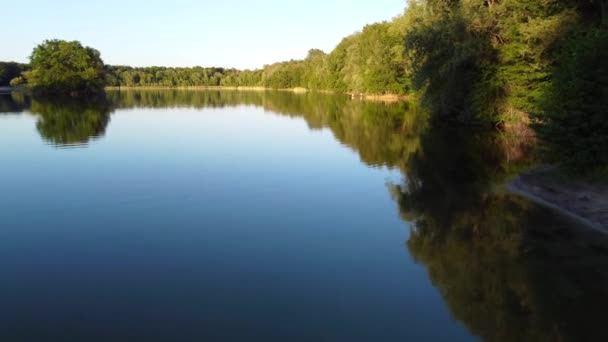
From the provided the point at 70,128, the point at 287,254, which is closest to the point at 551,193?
the point at 287,254

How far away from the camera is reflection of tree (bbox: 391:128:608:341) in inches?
388

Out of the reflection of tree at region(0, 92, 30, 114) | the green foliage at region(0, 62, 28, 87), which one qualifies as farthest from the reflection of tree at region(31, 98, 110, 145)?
the green foliage at region(0, 62, 28, 87)

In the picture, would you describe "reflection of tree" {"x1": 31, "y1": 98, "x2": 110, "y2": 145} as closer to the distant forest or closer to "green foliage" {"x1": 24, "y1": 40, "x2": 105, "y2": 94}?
the distant forest

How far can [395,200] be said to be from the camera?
19531mm

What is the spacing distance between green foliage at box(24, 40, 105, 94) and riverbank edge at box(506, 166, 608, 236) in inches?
4500

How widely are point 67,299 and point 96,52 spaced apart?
13820 centimetres

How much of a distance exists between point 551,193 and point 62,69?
12050 cm

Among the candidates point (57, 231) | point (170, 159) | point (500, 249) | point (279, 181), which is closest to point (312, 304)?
point (500, 249)

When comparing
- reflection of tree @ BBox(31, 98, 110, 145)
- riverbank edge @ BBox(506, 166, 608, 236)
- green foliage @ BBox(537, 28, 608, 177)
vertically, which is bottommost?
reflection of tree @ BBox(31, 98, 110, 145)

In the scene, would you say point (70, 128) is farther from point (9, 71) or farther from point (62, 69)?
point (9, 71)

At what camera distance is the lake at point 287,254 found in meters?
9.77

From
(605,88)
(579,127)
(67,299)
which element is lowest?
(67,299)

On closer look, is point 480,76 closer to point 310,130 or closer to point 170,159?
point 310,130

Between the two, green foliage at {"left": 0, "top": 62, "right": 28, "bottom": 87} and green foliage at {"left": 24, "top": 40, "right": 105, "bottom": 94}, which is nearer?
green foliage at {"left": 24, "top": 40, "right": 105, "bottom": 94}
